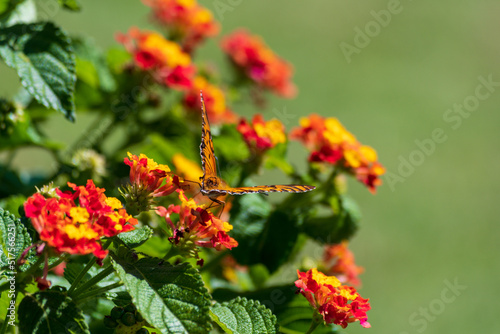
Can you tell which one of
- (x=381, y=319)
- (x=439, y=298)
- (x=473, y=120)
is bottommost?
(x=381, y=319)

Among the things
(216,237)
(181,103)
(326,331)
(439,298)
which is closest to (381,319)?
(439,298)

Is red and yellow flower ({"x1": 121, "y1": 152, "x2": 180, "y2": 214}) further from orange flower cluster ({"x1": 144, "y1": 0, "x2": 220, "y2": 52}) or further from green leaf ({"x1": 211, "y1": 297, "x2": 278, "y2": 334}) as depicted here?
orange flower cluster ({"x1": 144, "y1": 0, "x2": 220, "y2": 52})

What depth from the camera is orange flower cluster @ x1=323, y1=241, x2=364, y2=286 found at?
126 cm

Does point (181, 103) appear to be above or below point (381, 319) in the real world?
above

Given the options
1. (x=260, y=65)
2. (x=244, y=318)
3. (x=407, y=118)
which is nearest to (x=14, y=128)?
(x=244, y=318)

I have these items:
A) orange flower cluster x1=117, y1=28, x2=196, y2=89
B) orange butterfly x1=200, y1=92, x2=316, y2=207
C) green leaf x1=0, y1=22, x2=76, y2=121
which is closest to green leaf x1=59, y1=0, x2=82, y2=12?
green leaf x1=0, y1=22, x2=76, y2=121

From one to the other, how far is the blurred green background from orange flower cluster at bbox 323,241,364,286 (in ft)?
4.19

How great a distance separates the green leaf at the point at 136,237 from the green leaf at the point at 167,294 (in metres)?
0.03

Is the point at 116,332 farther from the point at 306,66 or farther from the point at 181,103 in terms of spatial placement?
the point at 306,66

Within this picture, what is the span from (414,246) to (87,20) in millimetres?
2746

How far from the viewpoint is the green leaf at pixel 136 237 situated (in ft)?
2.55

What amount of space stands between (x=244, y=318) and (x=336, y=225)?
44cm

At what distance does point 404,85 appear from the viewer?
181 inches

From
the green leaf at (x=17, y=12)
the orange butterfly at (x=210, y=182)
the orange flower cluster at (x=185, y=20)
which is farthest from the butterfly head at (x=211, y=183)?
the orange flower cluster at (x=185, y=20)
